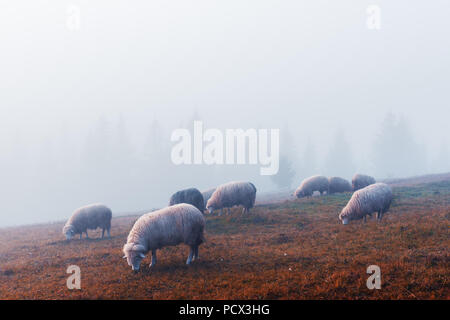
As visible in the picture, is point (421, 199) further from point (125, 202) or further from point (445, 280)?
point (125, 202)

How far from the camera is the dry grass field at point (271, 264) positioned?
837cm

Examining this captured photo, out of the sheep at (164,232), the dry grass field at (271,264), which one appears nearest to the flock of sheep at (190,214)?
the sheep at (164,232)

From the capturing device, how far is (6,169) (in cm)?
8488

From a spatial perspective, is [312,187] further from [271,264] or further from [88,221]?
[88,221]

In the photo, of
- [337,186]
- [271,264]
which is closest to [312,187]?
[337,186]

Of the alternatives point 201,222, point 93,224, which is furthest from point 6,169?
point 201,222

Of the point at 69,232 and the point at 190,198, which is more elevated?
the point at 190,198

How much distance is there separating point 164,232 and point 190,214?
126cm

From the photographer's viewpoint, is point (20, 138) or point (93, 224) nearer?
point (93, 224)

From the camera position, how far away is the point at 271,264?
11.0 metres

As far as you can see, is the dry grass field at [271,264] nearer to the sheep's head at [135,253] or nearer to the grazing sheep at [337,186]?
the sheep's head at [135,253]

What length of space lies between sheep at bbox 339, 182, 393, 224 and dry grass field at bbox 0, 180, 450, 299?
Result: 0.49 meters

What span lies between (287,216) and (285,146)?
243 feet

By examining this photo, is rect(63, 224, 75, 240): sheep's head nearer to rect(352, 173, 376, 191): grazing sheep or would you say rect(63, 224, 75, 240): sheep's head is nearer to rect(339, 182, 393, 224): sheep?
rect(339, 182, 393, 224): sheep
